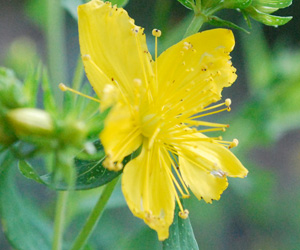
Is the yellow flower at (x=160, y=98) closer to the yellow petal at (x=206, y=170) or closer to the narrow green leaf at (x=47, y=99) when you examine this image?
the yellow petal at (x=206, y=170)

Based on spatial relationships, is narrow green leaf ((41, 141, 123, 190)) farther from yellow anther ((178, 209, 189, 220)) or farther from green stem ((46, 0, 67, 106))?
green stem ((46, 0, 67, 106))

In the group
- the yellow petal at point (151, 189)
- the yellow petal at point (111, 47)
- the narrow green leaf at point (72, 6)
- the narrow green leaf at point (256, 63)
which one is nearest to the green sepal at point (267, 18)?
the yellow petal at point (111, 47)

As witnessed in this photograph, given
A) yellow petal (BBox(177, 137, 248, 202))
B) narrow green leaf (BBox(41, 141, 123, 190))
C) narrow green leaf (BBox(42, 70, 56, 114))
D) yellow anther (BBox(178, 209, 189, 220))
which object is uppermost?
narrow green leaf (BBox(42, 70, 56, 114))

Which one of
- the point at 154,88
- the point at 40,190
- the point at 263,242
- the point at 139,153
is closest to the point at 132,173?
the point at 139,153

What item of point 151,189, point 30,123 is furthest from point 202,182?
point 30,123

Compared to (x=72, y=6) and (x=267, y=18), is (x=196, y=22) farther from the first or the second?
(x=72, y=6)

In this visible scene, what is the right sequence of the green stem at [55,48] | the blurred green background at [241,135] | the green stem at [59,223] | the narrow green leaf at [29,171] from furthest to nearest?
1. the blurred green background at [241,135]
2. the green stem at [55,48]
3. the green stem at [59,223]
4. the narrow green leaf at [29,171]

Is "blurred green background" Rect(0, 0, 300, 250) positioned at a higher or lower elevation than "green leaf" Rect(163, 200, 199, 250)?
lower

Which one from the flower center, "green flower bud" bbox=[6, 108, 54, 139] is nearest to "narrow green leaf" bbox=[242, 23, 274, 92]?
the flower center
